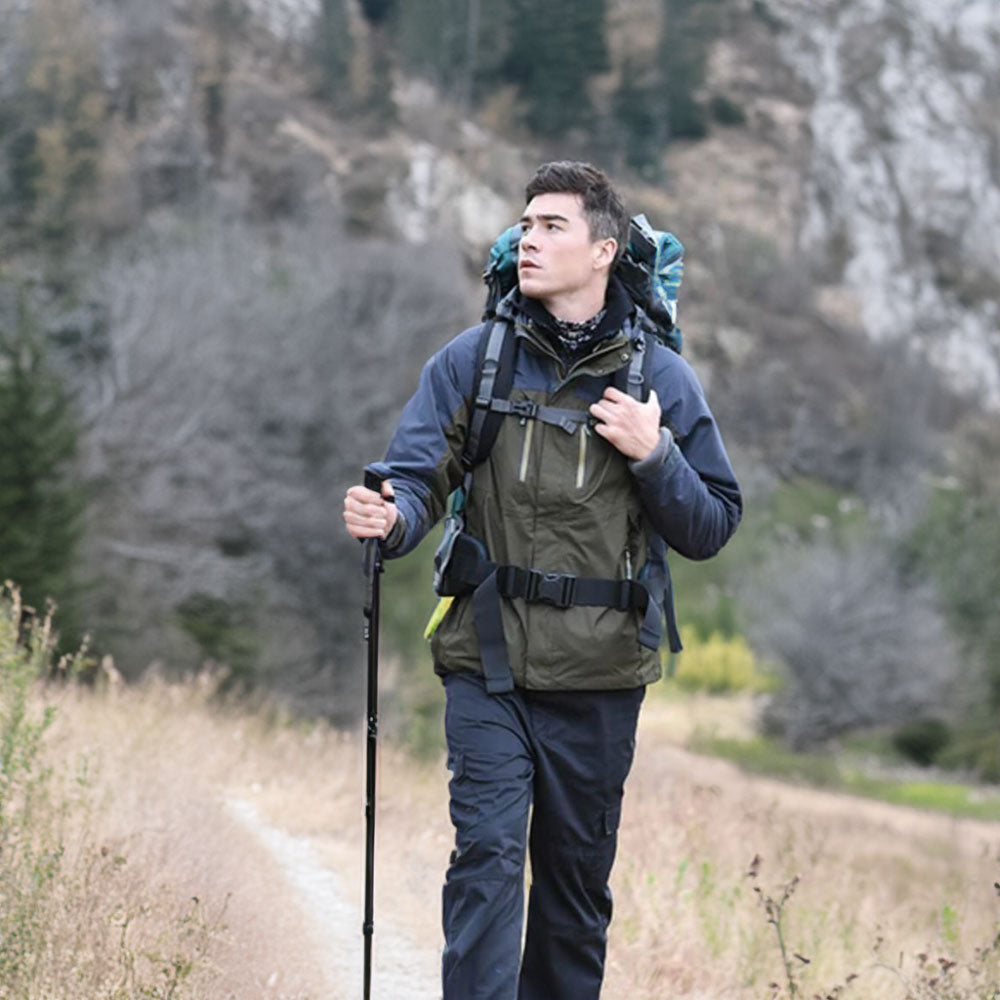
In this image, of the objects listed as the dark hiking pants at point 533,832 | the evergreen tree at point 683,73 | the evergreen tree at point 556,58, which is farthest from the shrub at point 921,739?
the evergreen tree at point 683,73

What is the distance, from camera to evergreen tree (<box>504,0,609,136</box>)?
247 ft

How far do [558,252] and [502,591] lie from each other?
34.7 inches

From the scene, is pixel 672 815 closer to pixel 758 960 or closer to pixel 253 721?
pixel 758 960

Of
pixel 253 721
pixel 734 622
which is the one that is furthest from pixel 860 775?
pixel 253 721

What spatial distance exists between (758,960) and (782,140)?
270 ft

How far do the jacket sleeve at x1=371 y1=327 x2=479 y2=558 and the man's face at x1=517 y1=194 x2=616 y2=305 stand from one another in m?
0.21

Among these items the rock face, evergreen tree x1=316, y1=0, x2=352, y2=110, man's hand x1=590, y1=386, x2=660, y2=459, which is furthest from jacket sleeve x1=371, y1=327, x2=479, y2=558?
the rock face

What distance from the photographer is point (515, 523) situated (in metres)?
3.78

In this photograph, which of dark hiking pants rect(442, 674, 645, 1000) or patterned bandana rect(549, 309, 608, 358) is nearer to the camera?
dark hiking pants rect(442, 674, 645, 1000)

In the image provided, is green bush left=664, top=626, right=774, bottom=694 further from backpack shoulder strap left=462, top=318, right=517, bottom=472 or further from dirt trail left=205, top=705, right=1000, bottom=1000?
backpack shoulder strap left=462, top=318, right=517, bottom=472

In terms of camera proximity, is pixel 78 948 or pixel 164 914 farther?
pixel 164 914

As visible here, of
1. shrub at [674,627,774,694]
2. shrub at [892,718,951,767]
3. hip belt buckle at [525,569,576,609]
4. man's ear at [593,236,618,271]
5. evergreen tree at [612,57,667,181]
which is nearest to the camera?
hip belt buckle at [525,569,576,609]

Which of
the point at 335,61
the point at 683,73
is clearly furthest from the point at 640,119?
the point at 335,61

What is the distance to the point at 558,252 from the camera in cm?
391
